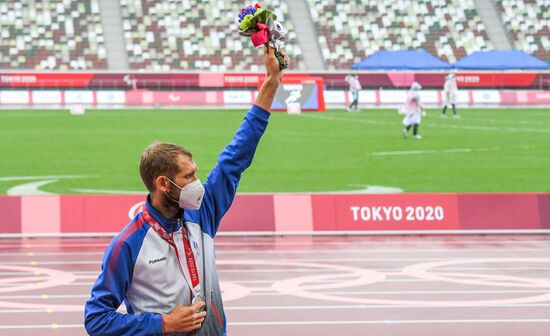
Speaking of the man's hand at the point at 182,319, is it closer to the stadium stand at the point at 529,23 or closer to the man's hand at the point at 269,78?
the man's hand at the point at 269,78

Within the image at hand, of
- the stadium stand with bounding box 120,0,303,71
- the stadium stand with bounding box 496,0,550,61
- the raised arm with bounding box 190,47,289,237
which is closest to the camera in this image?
the raised arm with bounding box 190,47,289,237

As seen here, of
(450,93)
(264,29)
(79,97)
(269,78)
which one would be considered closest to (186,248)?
(269,78)

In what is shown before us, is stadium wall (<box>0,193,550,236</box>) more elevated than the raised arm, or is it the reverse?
the raised arm

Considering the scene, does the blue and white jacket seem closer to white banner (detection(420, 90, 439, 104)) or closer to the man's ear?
the man's ear

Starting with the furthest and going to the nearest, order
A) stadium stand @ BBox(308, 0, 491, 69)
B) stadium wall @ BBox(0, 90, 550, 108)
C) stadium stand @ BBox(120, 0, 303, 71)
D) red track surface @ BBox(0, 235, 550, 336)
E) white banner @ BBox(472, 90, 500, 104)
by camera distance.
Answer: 1. stadium stand @ BBox(308, 0, 491, 69)
2. stadium stand @ BBox(120, 0, 303, 71)
3. white banner @ BBox(472, 90, 500, 104)
4. stadium wall @ BBox(0, 90, 550, 108)
5. red track surface @ BBox(0, 235, 550, 336)

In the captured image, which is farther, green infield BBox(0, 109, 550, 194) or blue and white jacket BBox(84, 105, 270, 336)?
green infield BBox(0, 109, 550, 194)

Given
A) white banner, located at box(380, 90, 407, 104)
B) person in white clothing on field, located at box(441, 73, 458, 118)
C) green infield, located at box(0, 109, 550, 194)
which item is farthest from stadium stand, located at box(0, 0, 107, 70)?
person in white clothing on field, located at box(441, 73, 458, 118)

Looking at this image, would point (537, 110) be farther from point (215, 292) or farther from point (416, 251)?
point (215, 292)

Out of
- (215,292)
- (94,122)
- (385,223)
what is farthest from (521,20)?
(215,292)

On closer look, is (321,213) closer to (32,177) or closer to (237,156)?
(32,177)

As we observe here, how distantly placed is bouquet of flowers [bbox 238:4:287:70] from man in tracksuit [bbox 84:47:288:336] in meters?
0.62

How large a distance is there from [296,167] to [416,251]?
Answer: 10044mm

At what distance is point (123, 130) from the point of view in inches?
1394

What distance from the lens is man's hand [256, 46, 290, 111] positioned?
197 inches
